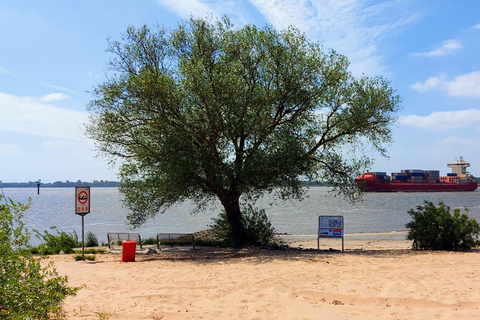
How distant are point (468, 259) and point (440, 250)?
10.3 ft

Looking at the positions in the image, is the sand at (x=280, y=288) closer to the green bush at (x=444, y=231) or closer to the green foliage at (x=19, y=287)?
the green foliage at (x=19, y=287)

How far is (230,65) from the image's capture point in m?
16.2

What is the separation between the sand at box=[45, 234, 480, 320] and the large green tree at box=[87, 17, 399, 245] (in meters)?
4.11

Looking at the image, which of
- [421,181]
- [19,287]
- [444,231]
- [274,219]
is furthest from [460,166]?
[19,287]

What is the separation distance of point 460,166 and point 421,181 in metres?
21.4

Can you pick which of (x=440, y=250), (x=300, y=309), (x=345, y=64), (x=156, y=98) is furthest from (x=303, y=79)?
(x=300, y=309)

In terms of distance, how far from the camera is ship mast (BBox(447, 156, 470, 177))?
431 ft

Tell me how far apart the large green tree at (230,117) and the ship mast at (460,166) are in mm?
129946

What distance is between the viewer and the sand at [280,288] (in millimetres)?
7332

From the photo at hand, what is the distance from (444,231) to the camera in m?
16.3

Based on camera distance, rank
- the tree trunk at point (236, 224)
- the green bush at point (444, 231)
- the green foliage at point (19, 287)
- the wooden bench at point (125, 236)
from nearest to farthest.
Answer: the green foliage at point (19, 287) → the green bush at point (444, 231) → the wooden bench at point (125, 236) → the tree trunk at point (236, 224)

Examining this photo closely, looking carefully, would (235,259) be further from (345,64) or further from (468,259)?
(345,64)

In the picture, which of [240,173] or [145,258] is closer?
[145,258]

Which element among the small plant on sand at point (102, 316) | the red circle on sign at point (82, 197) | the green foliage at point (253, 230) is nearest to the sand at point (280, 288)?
the small plant on sand at point (102, 316)
